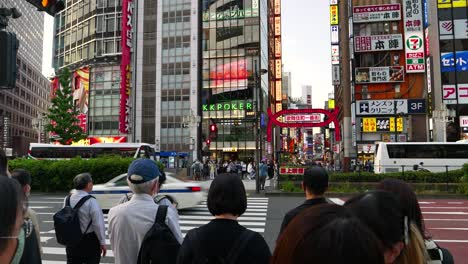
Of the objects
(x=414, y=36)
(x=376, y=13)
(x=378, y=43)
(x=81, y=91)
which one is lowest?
(x=81, y=91)

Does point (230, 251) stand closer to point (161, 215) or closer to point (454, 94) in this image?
point (161, 215)

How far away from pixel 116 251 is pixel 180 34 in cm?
6365

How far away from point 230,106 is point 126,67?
17.1 meters

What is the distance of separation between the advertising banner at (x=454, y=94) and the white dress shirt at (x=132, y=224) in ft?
158

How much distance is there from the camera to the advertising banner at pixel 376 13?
170 ft

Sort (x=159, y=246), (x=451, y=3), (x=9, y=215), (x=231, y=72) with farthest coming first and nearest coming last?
(x=231, y=72), (x=451, y=3), (x=159, y=246), (x=9, y=215)

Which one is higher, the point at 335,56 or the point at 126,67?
the point at 335,56

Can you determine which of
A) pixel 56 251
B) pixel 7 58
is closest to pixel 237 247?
pixel 7 58

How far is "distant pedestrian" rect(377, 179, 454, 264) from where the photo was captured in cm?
231

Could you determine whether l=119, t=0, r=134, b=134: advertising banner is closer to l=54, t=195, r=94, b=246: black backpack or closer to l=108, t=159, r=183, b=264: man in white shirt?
l=54, t=195, r=94, b=246: black backpack

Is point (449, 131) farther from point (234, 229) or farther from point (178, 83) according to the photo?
point (234, 229)

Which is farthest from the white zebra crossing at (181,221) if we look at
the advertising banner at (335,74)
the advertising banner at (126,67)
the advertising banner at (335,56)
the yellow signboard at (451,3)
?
the advertising banner at (335,56)

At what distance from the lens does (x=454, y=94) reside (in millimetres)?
44438

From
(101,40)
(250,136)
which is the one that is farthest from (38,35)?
(250,136)
